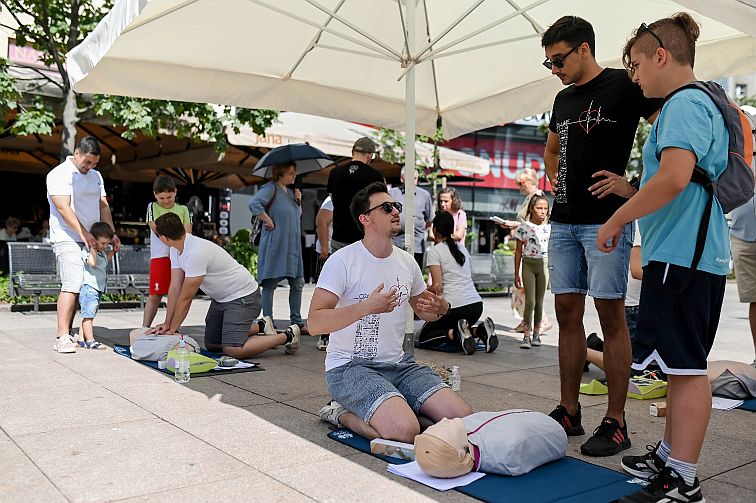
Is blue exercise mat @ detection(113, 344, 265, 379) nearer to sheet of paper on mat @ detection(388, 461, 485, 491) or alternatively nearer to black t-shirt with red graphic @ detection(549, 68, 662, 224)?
sheet of paper on mat @ detection(388, 461, 485, 491)

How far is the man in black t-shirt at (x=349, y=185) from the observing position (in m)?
6.16

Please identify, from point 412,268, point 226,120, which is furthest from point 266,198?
point 226,120

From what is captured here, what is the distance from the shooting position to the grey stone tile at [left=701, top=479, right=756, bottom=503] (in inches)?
111

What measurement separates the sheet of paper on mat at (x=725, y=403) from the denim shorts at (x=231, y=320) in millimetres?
3806

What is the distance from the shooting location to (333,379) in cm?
379

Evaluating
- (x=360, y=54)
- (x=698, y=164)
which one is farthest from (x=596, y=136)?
(x=360, y=54)

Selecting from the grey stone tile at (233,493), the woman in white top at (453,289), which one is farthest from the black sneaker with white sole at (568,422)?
the woman in white top at (453,289)

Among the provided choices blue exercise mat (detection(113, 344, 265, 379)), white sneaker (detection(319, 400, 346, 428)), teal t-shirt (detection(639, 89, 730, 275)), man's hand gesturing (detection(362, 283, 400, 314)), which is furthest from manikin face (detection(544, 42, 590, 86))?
blue exercise mat (detection(113, 344, 265, 379))

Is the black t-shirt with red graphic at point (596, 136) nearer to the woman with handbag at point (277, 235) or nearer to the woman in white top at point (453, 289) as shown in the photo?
the woman in white top at point (453, 289)

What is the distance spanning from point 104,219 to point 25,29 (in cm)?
601

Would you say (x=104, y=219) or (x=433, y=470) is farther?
(x=104, y=219)

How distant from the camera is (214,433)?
3707 mm

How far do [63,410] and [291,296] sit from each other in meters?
3.66

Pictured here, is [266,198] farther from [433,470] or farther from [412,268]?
[433,470]
